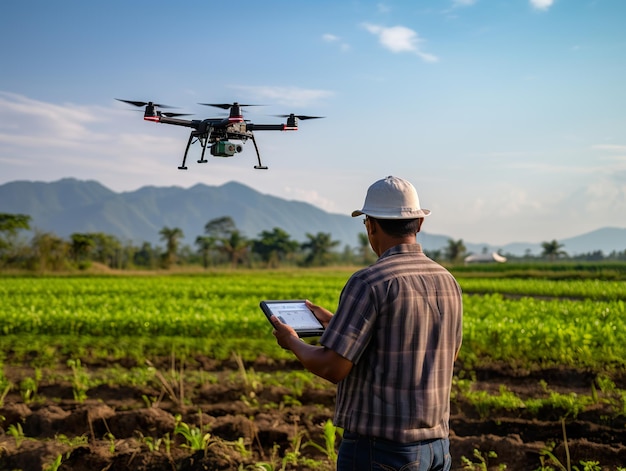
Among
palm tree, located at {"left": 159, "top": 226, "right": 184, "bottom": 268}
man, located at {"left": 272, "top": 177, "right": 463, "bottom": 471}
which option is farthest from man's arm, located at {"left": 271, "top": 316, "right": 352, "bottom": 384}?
palm tree, located at {"left": 159, "top": 226, "right": 184, "bottom": 268}

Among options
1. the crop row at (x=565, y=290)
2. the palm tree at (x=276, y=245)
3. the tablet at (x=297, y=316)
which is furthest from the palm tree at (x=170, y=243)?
the tablet at (x=297, y=316)

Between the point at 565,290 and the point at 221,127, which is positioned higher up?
the point at 221,127

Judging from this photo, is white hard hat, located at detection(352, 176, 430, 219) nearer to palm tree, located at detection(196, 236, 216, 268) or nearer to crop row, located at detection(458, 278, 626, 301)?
crop row, located at detection(458, 278, 626, 301)

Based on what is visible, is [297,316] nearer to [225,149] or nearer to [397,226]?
[397,226]

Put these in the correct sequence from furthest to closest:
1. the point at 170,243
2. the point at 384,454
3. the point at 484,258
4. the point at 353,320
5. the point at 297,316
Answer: the point at 484,258, the point at 170,243, the point at 297,316, the point at 384,454, the point at 353,320

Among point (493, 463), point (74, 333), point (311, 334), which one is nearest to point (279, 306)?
point (311, 334)

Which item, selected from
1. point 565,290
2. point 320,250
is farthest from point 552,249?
point 565,290
